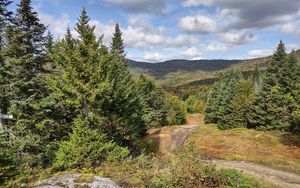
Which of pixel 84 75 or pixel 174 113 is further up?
pixel 84 75

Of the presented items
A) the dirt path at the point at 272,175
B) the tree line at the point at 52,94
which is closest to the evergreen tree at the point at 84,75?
the tree line at the point at 52,94

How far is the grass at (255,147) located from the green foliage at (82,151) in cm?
1490

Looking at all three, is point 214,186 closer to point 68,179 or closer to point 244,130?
point 68,179

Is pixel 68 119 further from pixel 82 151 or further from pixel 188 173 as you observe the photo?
pixel 188 173

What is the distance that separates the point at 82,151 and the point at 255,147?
27.5m

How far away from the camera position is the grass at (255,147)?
3069 centimetres

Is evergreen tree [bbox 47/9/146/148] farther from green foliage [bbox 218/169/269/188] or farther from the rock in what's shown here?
green foliage [bbox 218/169/269/188]

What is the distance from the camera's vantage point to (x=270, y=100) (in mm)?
44719

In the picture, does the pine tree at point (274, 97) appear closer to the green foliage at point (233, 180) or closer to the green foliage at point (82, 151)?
the green foliage at point (233, 180)

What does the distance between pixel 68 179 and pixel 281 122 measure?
39376 mm

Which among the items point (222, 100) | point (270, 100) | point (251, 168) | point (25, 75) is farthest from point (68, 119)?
point (222, 100)

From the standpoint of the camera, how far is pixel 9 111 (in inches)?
758

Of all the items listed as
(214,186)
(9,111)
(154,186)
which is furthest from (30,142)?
(214,186)

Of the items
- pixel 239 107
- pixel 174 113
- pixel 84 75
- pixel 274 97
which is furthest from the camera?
pixel 174 113
